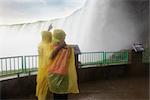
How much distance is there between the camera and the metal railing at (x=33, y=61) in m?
5.58

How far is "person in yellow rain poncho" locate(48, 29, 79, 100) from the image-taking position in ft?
11.0

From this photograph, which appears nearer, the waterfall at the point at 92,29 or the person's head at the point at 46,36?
the person's head at the point at 46,36

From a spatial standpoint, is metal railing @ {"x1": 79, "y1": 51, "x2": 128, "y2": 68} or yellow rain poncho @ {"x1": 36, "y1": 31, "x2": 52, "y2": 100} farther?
metal railing @ {"x1": 79, "y1": 51, "x2": 128, "y2": 68}

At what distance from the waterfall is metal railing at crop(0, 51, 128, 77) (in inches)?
24.6

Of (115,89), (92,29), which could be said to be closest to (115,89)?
(115,89)

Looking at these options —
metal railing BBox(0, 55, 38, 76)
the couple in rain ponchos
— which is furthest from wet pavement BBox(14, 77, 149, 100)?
the couple in rain ponchos

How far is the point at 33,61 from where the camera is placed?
6.24 m

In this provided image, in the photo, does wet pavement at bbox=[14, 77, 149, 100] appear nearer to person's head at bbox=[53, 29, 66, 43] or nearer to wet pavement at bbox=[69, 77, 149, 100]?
wet pavement at bbox=[69, 77, 149, 100]

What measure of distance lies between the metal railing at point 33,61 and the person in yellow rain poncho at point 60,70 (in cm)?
222

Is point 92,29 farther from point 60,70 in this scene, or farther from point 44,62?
point 60,70

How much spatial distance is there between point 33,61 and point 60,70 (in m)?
2.98

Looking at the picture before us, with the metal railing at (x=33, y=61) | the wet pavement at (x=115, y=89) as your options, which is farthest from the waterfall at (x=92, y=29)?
the wet pavement at (x=115, y=89)

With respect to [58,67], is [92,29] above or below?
above

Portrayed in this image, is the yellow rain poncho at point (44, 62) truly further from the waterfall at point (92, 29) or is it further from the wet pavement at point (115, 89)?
the waterfall at point (92, 29)
